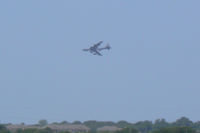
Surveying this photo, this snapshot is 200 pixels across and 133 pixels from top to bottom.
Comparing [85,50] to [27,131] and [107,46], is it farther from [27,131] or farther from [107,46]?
[27,131]

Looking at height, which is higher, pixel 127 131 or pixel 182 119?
pixel 182 119

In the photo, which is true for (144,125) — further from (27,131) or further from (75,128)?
(27,131)

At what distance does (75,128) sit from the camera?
99.7 metres

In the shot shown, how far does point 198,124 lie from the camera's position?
346 ft

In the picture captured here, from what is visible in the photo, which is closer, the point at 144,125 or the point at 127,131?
the point at 127,131

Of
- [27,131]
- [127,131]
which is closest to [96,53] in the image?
[127,131]

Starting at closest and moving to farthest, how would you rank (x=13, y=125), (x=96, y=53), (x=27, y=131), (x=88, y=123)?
(x=96, y=53)
(x=27, y=131)
(x=13, y=125)
(x=88, y=123)

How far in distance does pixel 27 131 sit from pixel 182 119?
147 ft

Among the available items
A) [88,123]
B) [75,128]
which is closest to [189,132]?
[75,128]

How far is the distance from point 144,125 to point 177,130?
4554 cm

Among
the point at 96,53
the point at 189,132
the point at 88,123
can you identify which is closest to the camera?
the point at 96,53

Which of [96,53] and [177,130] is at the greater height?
[96,53]

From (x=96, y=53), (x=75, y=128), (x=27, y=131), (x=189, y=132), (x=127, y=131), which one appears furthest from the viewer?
(x=75, y=128)

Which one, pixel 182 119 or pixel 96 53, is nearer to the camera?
pixel 96 53
